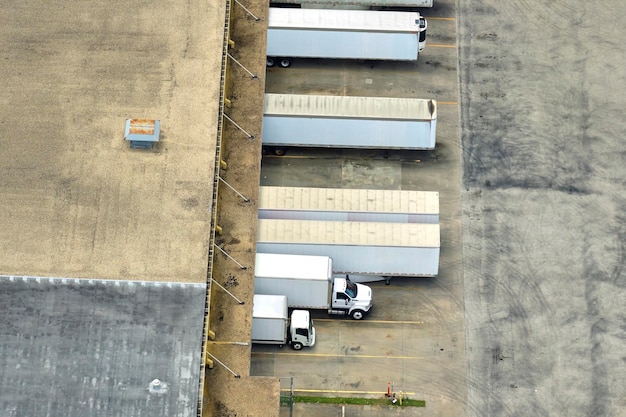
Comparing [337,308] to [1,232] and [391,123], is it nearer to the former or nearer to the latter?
[391,123]

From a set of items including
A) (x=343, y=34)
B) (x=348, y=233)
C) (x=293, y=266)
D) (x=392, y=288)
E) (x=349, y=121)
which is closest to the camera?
(x=293, y=266)

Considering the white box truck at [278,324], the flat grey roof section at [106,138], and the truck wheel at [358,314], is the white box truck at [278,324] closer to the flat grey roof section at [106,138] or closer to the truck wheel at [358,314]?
the truck wheel at [358,314]

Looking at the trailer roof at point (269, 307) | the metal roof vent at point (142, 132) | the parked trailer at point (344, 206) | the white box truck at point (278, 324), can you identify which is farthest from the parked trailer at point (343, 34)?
the white box truck at point (278, 324)

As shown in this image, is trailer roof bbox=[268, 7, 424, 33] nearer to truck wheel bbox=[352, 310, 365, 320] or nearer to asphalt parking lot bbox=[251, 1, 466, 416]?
asphalt parking lot bbox=[251, 1, 466, 416]

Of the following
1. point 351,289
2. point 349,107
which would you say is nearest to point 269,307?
point 351,289

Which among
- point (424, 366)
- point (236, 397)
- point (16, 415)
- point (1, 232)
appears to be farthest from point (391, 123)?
point (16, 415)

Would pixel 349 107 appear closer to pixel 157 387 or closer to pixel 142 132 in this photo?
pixel 142 132

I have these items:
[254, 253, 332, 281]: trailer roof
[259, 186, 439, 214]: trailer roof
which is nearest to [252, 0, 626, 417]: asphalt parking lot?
[259, 186, 439, 214]: trailer roof
